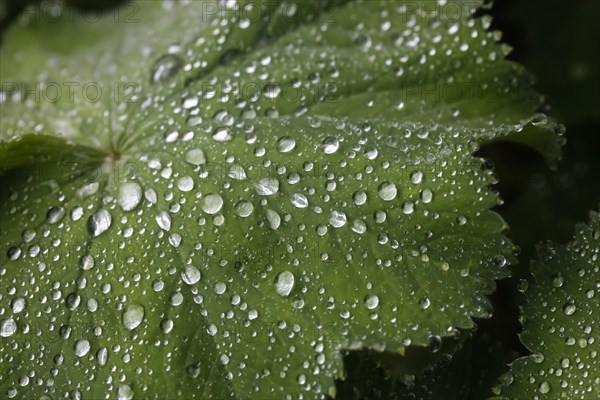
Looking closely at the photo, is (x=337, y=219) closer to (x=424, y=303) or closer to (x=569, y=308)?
(x=424, y=303)

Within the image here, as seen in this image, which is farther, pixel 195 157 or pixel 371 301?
pixel 195 157

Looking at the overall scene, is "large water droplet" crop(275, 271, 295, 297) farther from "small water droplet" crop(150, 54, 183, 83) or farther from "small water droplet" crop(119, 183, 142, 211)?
"small water droplet" crop(150, 54, 183, 83)

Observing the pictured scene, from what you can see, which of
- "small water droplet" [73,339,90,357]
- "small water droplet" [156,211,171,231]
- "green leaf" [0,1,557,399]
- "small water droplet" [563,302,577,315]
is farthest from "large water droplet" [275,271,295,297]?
"small water droplet" [563,302,577,315]

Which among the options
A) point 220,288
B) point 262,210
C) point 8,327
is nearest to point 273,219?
point 262,210

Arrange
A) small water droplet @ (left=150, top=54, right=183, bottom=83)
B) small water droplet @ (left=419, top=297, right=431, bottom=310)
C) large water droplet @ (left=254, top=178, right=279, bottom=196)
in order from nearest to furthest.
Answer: small water droplet @ (left=419, top=297, right=431, bottom=310)
large water droplet @ (left=254, top=178, right=279, bottom=196)
small water droplet @ (left=150, top=54, right=183, bottom=83)

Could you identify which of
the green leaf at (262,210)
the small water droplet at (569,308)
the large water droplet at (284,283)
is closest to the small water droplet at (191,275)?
the green leaf at (262,210)

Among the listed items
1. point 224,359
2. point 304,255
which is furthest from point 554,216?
point 224,359
